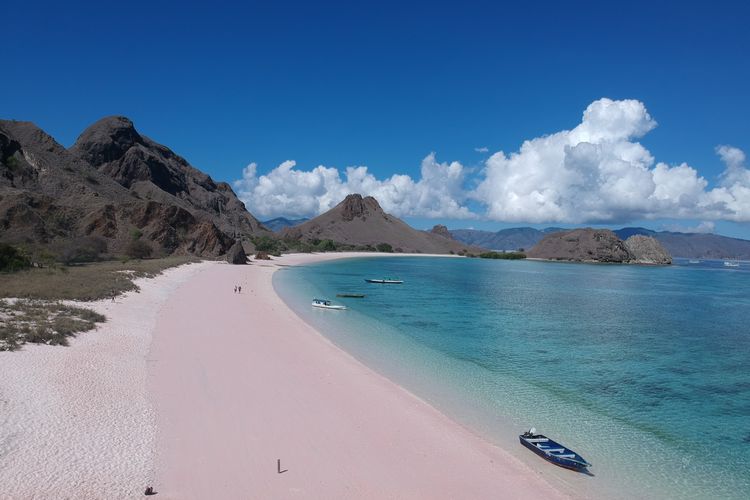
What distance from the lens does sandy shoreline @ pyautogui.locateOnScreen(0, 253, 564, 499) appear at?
697 centimetres

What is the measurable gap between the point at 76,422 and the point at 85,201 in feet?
193

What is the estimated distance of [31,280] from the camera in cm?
2225

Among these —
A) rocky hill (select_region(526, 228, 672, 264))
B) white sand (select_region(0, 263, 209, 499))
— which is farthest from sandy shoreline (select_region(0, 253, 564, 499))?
rocky hill (select_region(526, 228, 672, 264))

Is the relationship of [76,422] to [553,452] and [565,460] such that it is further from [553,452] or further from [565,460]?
[565,460]

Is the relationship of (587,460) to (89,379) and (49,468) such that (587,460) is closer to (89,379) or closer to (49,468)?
(49,468)

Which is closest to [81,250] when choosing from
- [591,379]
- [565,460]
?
[591,379]

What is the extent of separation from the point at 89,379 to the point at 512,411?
9.88 meters

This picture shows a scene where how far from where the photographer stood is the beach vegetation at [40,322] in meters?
12.0

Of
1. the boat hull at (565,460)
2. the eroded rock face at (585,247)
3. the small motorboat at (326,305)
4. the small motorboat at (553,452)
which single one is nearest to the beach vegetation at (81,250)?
the small motorboat at (326,305)

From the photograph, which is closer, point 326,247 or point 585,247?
point 326,247

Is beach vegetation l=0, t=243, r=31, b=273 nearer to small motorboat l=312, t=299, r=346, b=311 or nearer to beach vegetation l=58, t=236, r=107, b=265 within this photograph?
beach vegetation l=58, t=236, r=107, b=265

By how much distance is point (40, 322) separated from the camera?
13648mm

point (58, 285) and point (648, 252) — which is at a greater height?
point (648, 252)

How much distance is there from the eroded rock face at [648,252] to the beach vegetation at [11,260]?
571ft
